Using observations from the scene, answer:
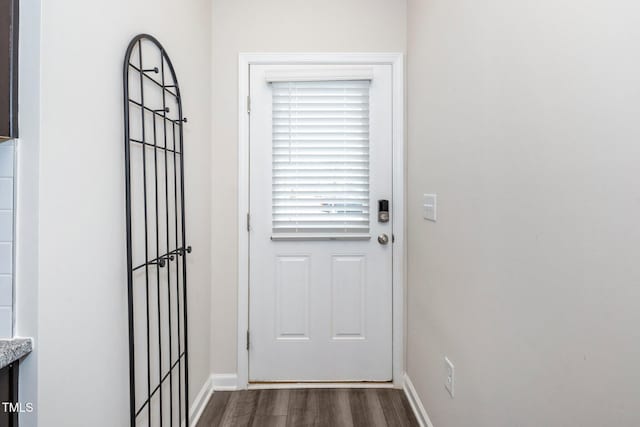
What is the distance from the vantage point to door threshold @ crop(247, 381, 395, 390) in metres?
2.11

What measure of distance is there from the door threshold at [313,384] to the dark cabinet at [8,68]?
1.84m

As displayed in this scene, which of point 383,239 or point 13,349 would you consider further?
point 383,239

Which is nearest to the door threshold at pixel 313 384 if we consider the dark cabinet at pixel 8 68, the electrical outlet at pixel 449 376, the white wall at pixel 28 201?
the electrical outlet at pixel 449 376

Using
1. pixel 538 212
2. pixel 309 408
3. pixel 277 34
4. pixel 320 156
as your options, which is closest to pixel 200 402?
pixel 309 408

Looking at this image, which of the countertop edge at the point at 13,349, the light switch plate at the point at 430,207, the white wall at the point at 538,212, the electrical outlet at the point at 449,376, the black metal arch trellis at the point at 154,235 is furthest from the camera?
the light switch plate at the point at 430,207

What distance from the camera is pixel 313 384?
212cm

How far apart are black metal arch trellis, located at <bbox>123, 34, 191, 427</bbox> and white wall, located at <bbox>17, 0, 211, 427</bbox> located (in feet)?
0.17

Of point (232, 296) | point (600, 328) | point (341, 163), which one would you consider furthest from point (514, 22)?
point (232, 296)

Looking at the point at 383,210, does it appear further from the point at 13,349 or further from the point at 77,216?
the point at 13,349

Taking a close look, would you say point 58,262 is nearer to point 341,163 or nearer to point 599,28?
point 599,28

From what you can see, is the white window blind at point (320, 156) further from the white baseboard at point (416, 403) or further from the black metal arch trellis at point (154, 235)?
the white baseboard at point (416, 403)

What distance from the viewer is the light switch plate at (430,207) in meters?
1.64

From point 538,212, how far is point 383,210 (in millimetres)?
1229

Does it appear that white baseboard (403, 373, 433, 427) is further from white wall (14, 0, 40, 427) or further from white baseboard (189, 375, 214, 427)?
white wall (14, 0, 40, 427)
